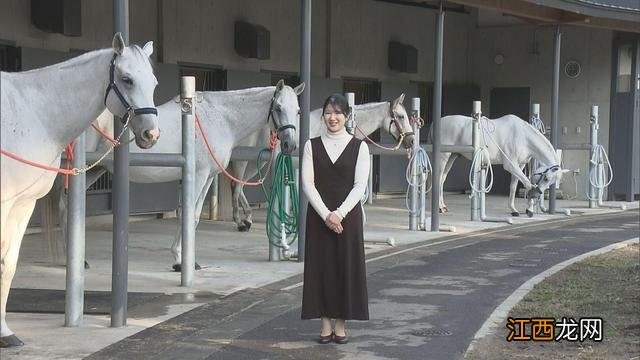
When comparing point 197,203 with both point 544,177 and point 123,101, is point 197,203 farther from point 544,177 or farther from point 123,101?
point 544,177

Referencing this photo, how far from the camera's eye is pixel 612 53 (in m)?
20.4

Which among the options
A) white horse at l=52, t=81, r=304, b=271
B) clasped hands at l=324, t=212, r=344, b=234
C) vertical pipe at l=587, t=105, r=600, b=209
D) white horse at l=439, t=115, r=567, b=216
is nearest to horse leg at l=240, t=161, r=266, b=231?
white horse at l=52, t=81, r=304, b=271

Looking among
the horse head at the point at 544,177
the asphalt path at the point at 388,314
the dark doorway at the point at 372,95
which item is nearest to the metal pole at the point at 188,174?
the asphalt path at the point at 388,314

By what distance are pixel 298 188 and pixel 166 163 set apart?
2.41m

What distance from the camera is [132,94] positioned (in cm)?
591

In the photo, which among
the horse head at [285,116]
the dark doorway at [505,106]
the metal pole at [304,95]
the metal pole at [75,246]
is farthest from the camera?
the dark doorway at [505,106]

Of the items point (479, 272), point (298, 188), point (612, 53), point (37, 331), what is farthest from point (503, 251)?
point (612, 53)

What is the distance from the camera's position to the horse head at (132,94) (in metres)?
5.88

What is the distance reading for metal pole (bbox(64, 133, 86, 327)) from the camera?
659 centimetres

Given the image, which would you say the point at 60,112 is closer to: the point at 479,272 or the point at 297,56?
the point at 479,272

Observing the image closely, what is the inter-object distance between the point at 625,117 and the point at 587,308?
44.8ft

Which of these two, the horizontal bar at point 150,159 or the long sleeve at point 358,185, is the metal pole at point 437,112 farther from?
the long sleeve at point 358,185

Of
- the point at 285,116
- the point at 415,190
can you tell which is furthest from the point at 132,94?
the point at 415,190

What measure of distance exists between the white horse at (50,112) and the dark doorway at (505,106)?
1681 cm
